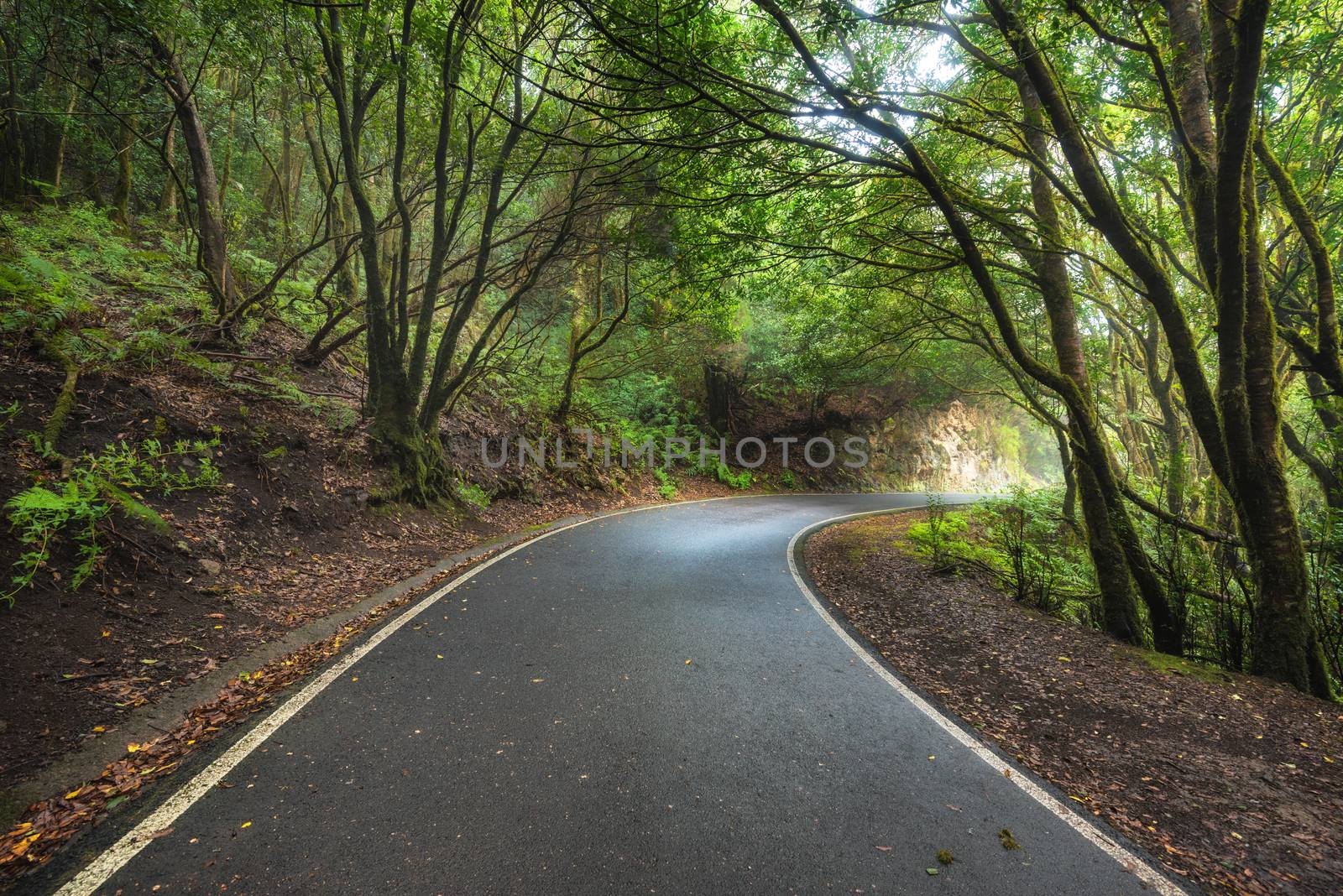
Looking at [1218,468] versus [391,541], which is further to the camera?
[391,541]

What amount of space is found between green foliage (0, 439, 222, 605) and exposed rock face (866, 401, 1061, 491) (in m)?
25.6

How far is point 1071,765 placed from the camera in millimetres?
3270

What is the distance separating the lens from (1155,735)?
11.8 feet

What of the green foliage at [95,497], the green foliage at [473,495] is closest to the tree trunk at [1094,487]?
the green foliage at [95,497]

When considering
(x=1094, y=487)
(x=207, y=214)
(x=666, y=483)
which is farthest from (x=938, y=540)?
(x=207, y=214)

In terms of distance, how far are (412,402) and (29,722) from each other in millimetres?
7082

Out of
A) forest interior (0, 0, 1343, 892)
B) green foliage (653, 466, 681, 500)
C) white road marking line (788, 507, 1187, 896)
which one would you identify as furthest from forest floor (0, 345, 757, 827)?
green foliage (653, 466, 681, 500)

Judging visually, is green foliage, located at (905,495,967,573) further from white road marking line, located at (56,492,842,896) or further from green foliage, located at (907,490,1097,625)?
white road marking line, located at (56,492,842,896)

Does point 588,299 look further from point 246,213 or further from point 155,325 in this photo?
A: point 155,325

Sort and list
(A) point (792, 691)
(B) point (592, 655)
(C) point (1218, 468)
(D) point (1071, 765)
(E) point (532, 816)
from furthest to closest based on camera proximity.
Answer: (C) point (1218, 468) → (B) point (592, 655) → (A) point (792, 691) → (D) point (1071, 765) → (E) point (532, 816)

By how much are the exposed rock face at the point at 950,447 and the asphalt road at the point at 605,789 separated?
2426cm

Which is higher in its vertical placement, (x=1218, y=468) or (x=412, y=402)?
(x=412, y=402)

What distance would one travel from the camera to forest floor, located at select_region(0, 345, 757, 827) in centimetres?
334

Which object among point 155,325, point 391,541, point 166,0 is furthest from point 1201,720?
point 155,325
